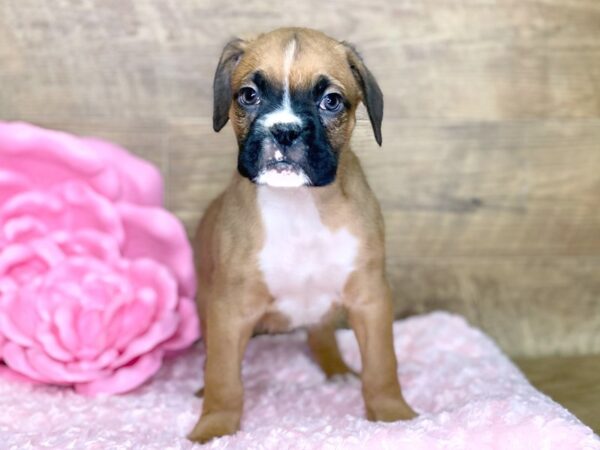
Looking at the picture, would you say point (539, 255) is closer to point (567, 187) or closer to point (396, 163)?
point (567, 187)

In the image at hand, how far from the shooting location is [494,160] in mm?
3559

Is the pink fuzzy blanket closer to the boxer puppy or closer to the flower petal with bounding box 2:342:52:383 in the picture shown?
the flower petal with bounding box 2:342:52:383

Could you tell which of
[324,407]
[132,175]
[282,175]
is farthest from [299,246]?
[132,175]

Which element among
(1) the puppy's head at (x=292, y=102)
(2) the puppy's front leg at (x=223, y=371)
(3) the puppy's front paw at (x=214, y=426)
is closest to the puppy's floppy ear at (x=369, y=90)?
(1) the puppy's head at (x=292, y=102)

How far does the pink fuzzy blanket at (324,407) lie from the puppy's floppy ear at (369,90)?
2.70 ft

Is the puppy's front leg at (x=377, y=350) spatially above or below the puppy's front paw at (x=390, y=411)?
above

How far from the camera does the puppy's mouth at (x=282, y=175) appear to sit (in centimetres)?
223

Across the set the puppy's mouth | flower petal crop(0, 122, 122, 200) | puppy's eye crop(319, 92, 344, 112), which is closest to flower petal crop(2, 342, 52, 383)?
flower petal crop(0, 122, 122, 200)

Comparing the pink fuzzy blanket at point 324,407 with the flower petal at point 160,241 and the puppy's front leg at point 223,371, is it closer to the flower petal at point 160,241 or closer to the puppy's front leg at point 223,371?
the puppy's front leg at point 223,371

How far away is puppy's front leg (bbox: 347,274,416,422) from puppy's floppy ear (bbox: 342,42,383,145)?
0.44m

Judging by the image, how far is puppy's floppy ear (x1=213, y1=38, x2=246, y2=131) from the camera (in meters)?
2.51

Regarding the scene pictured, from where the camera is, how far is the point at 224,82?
253 centimetres

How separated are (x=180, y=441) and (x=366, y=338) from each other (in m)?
0.62

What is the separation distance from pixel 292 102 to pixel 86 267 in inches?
40.3
